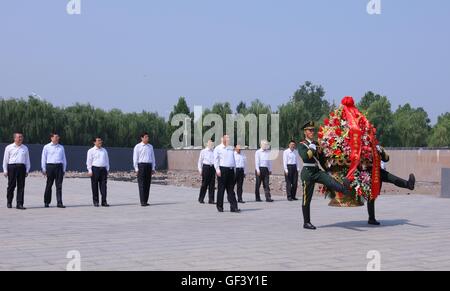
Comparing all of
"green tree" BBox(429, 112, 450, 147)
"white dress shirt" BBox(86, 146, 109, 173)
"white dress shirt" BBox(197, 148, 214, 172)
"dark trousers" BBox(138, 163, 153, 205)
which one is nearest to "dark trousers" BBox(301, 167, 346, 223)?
"dark trousers" BBox(138, 163, 153, 205)

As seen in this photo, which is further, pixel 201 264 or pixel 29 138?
pixel 29 138

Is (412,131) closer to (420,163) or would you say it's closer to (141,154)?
(420,163)

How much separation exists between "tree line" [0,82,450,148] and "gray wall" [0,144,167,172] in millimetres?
3802

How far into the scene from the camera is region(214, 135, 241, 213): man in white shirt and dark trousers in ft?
45.1

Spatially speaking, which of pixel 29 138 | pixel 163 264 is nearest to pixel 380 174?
pixel 163 264

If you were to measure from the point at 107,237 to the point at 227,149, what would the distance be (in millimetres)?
4968

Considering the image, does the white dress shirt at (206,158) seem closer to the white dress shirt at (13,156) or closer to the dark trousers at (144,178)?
the dark trousers at (144,178)

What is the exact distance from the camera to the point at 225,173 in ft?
45.1

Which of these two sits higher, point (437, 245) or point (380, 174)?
point (380, 174)

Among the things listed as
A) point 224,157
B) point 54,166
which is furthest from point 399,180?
point 54,166

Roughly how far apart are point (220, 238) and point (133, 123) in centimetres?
5498

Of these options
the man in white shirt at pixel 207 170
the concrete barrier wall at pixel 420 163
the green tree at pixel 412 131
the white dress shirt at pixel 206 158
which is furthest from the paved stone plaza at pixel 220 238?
the green tree at pixel 412 131
